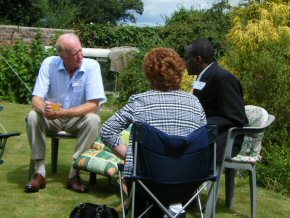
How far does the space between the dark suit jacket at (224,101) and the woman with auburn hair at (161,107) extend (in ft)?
2.82

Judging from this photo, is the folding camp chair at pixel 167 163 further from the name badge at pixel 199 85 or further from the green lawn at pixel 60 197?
the green lawn at pixel 60 197

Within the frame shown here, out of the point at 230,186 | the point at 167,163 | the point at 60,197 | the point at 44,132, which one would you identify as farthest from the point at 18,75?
the point at 167,163

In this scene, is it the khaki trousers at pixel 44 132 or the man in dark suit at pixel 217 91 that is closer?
the man in dark suit at pixel 217 91

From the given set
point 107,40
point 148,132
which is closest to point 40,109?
point 148,132

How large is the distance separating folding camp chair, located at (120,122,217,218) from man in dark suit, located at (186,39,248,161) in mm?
994

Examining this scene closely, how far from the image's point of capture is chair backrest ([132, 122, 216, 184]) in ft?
10.5

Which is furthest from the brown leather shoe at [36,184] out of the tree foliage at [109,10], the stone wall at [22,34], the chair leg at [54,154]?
the tree foliage at [109,10]

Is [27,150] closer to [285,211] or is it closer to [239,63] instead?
[239,63]

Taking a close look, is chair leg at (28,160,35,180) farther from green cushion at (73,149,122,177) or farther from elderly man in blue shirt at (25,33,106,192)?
green cushion at (73,149,122,177)

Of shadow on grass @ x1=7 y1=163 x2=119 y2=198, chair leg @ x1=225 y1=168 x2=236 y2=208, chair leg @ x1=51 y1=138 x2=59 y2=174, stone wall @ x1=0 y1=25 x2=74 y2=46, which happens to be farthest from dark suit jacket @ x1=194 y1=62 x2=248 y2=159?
stone wall @ x1=0 y1=25 x2=74 y2=46

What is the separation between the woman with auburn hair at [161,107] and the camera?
11.1 ft

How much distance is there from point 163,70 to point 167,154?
20.9 inches

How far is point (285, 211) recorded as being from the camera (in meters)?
4.95

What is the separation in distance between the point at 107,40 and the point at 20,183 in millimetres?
11292
